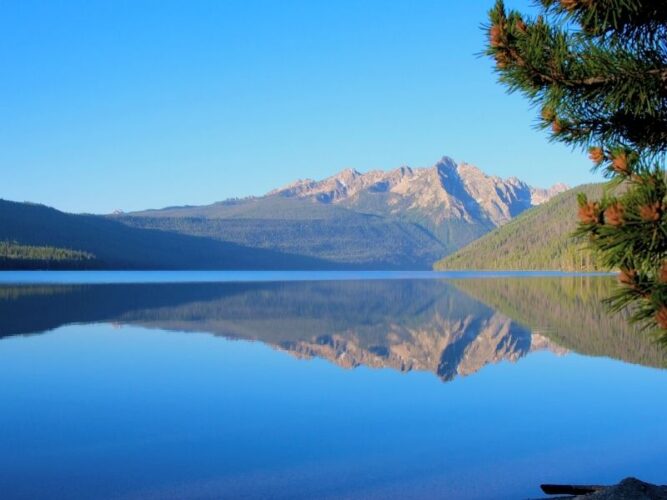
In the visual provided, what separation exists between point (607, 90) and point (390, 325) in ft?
124

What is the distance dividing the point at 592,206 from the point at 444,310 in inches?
2021

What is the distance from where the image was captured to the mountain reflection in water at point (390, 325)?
97.4ft

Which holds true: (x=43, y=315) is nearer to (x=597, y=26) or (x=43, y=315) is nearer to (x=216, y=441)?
(x=216, y=441)

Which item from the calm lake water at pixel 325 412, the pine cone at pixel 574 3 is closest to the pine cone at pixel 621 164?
the pine cone at pixel 574 3

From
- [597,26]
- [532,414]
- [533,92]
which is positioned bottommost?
[532,414]

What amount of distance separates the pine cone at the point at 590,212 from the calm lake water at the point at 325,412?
3.55 metres

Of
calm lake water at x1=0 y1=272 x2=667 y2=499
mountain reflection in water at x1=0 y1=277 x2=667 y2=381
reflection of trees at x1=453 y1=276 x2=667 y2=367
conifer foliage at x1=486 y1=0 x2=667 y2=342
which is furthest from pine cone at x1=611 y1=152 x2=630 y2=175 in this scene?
mountain reflection in water at x1=0 y1=277 x2=667 y2=381

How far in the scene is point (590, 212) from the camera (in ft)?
14.5

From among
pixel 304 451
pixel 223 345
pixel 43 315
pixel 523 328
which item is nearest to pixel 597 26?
pixel 304 451

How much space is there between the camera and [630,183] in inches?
183

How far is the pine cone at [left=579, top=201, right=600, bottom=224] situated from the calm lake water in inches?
140

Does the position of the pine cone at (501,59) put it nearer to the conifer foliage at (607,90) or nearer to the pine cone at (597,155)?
the conifer foliage at (607,90)

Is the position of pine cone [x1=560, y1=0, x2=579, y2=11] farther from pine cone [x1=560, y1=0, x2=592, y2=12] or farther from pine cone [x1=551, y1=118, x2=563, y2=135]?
pine cone [x1=551, y1=118, x2=563, y2=135]

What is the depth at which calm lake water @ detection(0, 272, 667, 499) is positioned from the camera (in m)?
12.5
